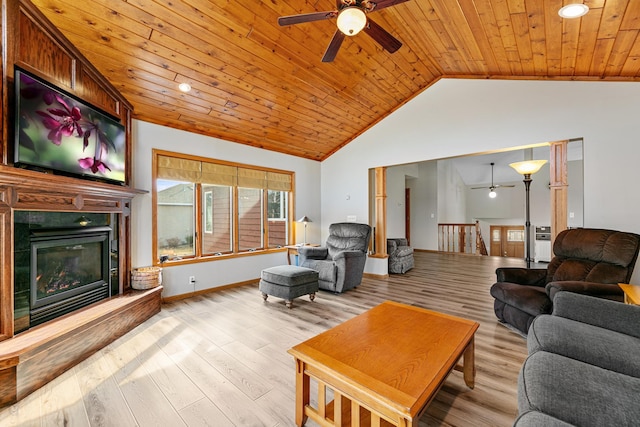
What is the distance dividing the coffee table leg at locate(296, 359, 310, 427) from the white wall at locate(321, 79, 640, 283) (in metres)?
3.90

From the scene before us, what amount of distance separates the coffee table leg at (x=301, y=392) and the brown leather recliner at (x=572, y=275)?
2275 mm

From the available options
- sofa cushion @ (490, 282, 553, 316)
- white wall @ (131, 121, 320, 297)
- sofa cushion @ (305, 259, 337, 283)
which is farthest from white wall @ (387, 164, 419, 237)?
sofa cushion @ (490, 282, 553, 316)

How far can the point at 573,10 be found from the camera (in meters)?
2.30

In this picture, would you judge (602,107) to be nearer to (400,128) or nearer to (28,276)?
(400,128)

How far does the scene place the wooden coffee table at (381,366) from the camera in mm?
1216

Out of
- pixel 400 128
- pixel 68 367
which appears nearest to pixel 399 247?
pixel 400 128

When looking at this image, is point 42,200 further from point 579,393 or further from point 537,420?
point 579,393

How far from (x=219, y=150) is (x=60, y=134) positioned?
7.37ft

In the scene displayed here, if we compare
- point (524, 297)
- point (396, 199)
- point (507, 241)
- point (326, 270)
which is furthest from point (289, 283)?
point (507, 241)

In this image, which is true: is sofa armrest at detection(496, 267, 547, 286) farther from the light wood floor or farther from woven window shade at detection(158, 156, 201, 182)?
woven window shade at detection(158, 156, 201, 182)

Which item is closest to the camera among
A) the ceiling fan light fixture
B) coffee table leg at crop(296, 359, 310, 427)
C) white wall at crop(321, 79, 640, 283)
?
coffee table leg at crop(296, 359, 310, 427)

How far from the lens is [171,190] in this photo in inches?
163

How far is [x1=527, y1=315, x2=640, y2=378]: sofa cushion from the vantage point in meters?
1.36

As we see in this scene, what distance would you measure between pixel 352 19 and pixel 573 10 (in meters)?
2.04
